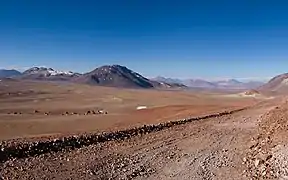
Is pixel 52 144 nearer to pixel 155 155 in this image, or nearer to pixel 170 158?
pixel 155 155

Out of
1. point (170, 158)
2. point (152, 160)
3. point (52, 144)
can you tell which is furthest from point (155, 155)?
point (52, 144)

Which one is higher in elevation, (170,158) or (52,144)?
(52,144)

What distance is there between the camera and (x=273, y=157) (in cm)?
2017

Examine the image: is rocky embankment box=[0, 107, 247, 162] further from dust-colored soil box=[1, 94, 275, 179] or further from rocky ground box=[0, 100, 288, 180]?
dust-colored soil box=[1, 94, 275, 179]

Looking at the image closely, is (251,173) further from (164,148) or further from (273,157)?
(164,148)

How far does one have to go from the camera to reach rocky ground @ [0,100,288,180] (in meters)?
18.9

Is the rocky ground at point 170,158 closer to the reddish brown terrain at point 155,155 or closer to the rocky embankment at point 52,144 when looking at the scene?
the reddish brown terrain at point 155,155

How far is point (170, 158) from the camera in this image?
73.8ft

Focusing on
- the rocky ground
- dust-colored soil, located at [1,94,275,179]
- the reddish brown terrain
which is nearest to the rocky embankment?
the reddish brown terrain

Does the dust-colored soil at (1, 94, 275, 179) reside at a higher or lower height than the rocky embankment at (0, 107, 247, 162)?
lower

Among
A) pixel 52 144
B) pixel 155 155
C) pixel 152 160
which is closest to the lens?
pixel 152 160

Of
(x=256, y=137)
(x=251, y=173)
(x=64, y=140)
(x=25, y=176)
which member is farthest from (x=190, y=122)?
(x=25, y=176)

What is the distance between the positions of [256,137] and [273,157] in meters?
7.02

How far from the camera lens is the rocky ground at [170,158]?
61.9 feet
